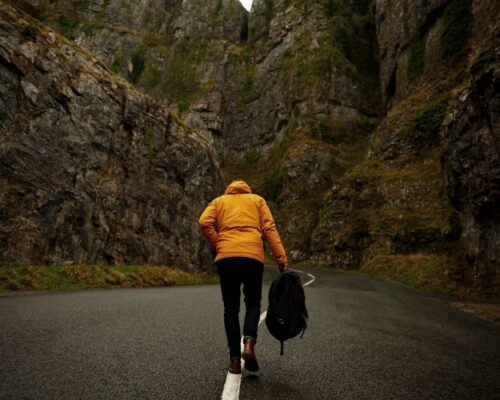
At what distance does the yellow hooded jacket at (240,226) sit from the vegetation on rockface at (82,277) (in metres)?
8.55

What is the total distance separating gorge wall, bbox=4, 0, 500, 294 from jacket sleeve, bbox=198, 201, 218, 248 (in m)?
15.0

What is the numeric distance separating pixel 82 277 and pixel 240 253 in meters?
10.7

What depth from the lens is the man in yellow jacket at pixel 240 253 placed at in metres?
3.61

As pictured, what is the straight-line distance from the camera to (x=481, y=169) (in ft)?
52.7

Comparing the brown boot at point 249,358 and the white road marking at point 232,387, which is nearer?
the white road marking at point 232,387

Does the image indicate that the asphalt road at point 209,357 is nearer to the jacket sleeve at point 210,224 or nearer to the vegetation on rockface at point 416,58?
the jacket sleeve at point 210,224

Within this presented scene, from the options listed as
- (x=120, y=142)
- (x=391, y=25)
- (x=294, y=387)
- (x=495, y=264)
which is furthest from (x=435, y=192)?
(x=391, y=25)

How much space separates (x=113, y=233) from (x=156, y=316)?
36.1ft

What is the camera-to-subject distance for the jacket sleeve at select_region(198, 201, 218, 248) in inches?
162

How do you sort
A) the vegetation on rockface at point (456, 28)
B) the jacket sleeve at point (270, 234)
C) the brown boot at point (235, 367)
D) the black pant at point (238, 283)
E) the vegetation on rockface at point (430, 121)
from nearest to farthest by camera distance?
1. the brown boot at point (235, 367)
2. the black pant at point (238, 283)
3. the jacket sleeve at point (270, 234)
4. the vegetation on rockface at point (430, 121)
5. the vegetation on rockface at point (456, 28)

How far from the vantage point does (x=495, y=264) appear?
14.9 meters

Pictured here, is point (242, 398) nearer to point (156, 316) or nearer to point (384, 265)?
point (156, 316)

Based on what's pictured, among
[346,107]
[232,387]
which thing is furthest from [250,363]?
[346,107]

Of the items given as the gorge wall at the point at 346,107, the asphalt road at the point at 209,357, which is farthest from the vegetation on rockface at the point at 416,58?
the asphalt road at the point at 209,357
